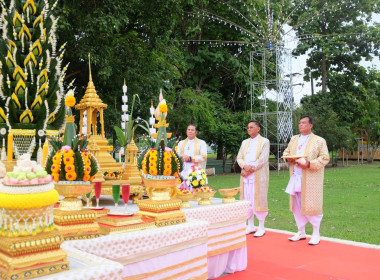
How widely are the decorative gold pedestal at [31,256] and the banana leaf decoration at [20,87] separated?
2.41 meters

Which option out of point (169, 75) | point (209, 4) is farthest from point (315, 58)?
point (169, 75)

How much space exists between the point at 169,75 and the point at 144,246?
1038 centimetres

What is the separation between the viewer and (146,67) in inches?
462

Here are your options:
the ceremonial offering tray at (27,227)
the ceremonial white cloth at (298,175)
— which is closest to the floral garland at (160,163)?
the ceremonial offering tray at (27,227)

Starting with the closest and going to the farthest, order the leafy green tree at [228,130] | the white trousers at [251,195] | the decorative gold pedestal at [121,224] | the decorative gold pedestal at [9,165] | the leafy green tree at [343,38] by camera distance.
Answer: the decorative gold pedestal at [121,224], the decorative gold pedestal at [9,165], the white trousers at [251,195], the leafy green tree at [228,130], the leafy green tree at [343,38]

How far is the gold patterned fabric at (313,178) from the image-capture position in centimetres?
576

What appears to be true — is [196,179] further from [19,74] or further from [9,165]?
[19,74]

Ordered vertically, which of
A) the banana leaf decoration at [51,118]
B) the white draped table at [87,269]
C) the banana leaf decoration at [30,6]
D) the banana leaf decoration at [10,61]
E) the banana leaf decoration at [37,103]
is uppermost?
the banana leaf decoration at [30,6]

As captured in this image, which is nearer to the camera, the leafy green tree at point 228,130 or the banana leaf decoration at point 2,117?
the banana leaf decoration at point 2,117

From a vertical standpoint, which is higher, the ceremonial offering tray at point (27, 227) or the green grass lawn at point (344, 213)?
the ceremonial offering tray at point (27, 227)

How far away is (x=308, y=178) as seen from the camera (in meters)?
5.84

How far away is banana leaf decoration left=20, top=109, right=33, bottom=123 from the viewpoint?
12.8 feet

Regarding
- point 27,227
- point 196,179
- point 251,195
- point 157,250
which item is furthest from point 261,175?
point 27,227

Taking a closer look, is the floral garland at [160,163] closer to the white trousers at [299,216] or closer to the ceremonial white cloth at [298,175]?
the ceremonial white cloth at [298,175]
